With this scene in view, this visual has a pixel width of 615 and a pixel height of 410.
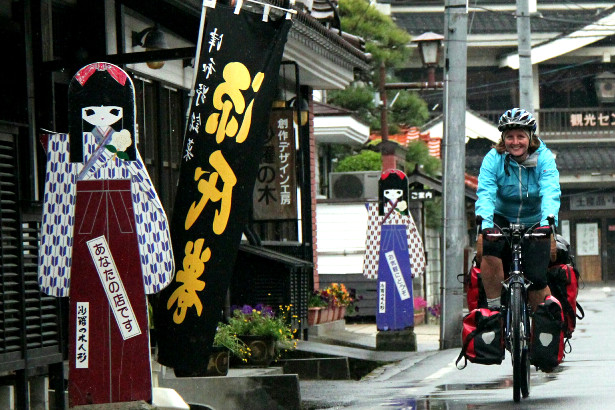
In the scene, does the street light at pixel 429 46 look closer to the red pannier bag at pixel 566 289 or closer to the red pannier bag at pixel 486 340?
the red pannier bag at pixel 566 289

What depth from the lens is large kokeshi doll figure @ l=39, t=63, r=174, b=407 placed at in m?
6.68

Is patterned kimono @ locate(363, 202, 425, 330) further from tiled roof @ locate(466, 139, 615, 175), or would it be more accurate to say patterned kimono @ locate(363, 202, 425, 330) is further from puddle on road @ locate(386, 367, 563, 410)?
tiled roof @ locate(466, 139, 615, 175)

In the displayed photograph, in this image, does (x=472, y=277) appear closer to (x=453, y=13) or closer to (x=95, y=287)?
(x=95, y=287)

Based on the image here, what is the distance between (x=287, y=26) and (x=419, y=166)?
2156cm

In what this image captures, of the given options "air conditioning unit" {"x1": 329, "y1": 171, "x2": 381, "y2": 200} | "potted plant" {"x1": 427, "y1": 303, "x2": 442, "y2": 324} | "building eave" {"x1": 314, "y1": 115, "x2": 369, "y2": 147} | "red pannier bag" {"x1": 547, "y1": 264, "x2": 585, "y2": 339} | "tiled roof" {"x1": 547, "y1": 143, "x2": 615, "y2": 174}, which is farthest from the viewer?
"tiled roof" {"x1": 547, "y1": 143, "x2": 615, "y2": 174}

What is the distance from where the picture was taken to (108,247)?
21.9ft

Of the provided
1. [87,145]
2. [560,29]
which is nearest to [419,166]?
[560,29]

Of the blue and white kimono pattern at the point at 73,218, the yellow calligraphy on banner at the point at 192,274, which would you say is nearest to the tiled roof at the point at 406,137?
the yellow calligraphy on banner at the point at 192,274

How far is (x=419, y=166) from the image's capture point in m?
29.4

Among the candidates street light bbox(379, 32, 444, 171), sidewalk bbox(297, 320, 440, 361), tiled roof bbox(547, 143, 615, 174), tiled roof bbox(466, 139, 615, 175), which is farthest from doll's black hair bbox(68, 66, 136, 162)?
tiled roof bbox(547, 143, 615, 174)

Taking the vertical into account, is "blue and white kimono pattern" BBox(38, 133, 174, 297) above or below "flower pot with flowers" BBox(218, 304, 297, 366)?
above

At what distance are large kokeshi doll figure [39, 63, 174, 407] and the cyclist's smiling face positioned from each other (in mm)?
3198

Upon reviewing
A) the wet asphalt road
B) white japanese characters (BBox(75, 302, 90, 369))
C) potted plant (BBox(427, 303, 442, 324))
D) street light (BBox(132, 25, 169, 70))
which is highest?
street light (BBox(132, 25, 169, 70))

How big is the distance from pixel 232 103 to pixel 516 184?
8.00ft
